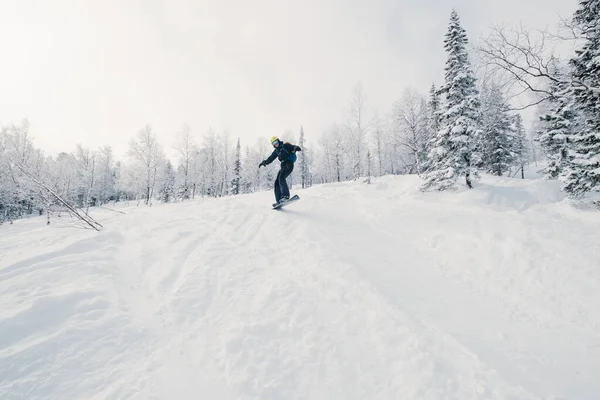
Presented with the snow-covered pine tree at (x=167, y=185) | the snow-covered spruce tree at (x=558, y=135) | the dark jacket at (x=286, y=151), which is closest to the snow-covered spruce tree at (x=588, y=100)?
the dark jacket at (x=286, y=151)

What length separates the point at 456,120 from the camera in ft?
48.6

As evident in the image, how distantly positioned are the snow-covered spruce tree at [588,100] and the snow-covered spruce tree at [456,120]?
4.12 metres

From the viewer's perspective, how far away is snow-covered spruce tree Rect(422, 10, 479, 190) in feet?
47.5

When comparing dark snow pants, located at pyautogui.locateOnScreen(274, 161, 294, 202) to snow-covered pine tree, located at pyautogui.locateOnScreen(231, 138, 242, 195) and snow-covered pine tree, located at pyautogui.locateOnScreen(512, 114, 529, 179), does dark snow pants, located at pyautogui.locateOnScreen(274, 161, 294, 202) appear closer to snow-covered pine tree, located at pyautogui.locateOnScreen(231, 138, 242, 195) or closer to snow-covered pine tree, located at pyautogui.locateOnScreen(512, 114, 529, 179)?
snow-covered pine tree, located at pyautogui.locateOnScreen(512, 114, 529, 179)

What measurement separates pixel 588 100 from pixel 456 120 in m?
5.17

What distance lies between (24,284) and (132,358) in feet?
9.32

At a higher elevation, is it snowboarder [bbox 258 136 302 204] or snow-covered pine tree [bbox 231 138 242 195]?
snow-covered pine tree [bbox 231 138 242 195]

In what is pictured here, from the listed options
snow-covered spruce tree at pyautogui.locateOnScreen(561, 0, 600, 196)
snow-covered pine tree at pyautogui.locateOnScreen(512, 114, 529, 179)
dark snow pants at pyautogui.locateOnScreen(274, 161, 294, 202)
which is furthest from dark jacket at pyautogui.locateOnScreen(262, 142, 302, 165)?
snow-covered pine tree at pyautogui.locateOnScreen(512, 114, 529, 179)

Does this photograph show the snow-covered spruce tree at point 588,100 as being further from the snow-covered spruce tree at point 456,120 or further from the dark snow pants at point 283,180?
the dark snow pants at point 283,180

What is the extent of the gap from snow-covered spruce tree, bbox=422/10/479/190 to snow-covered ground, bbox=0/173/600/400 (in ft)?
26.1

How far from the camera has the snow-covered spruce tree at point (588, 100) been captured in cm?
967

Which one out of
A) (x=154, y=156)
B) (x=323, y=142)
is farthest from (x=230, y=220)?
(x=323, y=142)

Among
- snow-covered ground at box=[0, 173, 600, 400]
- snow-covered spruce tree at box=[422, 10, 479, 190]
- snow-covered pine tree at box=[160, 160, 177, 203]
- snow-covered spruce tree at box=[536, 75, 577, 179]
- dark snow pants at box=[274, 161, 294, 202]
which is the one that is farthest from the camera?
snow-covered pine tree at box=[160, 160, 177, 203]

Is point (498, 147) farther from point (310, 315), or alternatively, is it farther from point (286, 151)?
point (310, 315)
